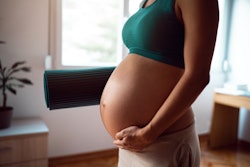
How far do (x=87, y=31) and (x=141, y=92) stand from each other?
179cm

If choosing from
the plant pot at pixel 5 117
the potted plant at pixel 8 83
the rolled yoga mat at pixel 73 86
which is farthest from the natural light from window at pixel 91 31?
the rolled yoga mat at pixel 73 86

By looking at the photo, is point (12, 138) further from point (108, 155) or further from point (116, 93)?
point (116, 93)

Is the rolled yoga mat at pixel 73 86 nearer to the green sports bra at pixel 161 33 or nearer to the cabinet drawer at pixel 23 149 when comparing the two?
the green sports bra at pixel 161 33

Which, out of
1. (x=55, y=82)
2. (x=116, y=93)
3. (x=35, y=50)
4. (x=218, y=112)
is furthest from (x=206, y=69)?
(x=218, y=112)

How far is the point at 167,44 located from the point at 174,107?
17 centimetres

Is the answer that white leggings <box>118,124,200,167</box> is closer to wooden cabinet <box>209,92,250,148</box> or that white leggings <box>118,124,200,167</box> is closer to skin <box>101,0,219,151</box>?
skin <box>101,0,219,151</box>

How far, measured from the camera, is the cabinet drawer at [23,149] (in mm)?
1721

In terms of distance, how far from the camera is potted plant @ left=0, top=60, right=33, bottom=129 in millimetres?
1797

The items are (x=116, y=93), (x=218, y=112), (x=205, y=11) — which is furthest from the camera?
(x=218, y=112)

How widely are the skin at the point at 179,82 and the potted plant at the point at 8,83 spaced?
52.4 inches

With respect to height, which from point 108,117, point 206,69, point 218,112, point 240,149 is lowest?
point 240,149

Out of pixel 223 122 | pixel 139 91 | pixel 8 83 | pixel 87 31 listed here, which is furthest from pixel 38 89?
pixel 223 122

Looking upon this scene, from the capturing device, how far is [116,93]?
802 mm

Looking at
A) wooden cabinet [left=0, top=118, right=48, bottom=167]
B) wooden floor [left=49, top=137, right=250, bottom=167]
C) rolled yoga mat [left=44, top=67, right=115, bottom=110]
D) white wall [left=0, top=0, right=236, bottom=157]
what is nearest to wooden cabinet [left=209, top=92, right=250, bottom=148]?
wooden floor [left=49, top=137, right=250, bottom=167]
